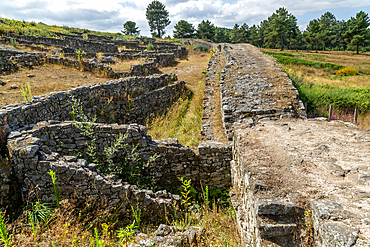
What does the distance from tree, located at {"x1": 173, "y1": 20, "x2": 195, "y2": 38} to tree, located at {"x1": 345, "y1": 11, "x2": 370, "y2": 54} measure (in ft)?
131

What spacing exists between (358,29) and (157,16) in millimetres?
51941

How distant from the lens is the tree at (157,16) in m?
58.4

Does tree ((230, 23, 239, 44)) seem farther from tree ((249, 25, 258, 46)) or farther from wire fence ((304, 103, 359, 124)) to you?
wire fence ((304, 103, 359, 124))

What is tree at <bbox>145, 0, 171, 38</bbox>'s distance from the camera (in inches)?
2301

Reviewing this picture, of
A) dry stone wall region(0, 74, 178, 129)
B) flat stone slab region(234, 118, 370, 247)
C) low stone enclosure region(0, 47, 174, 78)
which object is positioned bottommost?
flat stone slab region(234, 118, 370, 247)

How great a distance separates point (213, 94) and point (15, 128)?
26.2 feet

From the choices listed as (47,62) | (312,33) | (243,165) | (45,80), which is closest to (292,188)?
(243,165)

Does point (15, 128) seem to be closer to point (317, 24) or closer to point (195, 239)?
point (195, 239)

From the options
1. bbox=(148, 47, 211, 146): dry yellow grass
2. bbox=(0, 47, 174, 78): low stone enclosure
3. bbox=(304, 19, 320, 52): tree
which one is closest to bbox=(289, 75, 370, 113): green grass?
bbox=(148, 47, 211, 146): dry yellow grass

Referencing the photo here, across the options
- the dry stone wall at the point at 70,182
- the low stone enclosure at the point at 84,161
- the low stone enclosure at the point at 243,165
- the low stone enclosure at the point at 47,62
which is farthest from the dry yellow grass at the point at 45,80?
the dry stone wall at the point at 70,182

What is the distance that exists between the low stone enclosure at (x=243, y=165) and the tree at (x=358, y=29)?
58086mm

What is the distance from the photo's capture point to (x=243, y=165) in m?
4.41

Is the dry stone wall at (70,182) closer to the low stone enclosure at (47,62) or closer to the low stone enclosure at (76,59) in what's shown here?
the low stone enclosure at (47,62)

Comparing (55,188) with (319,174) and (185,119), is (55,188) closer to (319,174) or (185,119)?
(319,174)
